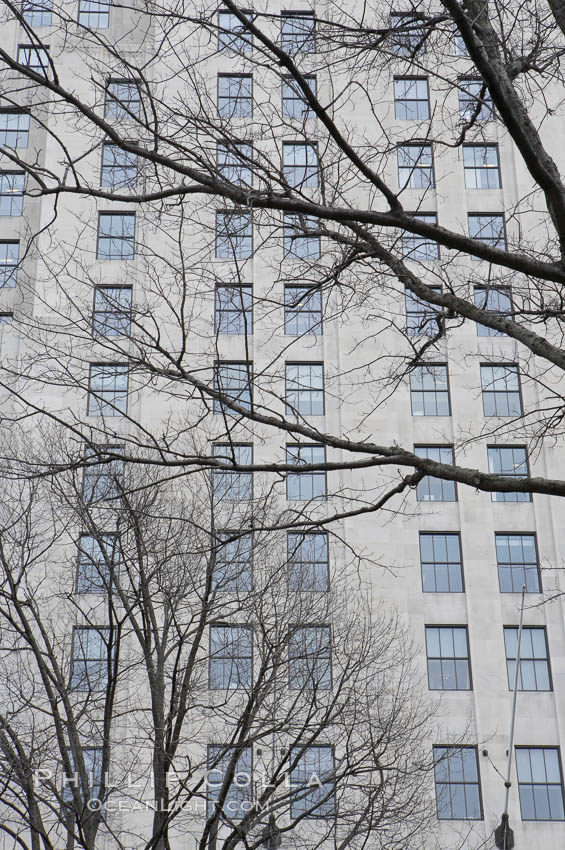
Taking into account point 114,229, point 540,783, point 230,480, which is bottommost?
point 540,783

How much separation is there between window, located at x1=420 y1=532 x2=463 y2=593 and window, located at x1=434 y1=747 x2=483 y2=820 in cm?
531

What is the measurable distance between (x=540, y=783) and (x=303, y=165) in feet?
83.9

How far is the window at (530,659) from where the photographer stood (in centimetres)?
3309

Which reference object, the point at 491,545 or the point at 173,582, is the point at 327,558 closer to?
the point at 491,545

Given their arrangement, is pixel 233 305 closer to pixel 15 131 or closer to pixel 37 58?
pixel 37 58

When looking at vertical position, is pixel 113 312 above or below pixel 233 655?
below

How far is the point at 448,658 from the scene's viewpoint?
33281 millimetres

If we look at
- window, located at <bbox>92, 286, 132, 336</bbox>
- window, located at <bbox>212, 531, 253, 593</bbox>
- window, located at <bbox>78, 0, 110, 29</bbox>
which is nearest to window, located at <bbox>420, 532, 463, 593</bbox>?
window, located at <bbox>212, 531, 253, 593</bbox>

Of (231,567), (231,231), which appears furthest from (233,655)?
(231,231)

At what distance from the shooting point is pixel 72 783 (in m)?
15.4

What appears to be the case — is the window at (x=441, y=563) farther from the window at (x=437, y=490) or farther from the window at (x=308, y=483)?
the window at (x=308, y=483)

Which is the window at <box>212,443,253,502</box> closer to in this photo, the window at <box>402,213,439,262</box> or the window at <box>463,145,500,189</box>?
the window at <box>402,213,439,262</box>

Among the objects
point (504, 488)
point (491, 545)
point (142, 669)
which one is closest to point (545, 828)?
point (491, 545)

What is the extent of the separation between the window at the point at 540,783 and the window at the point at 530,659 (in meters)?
2.05
